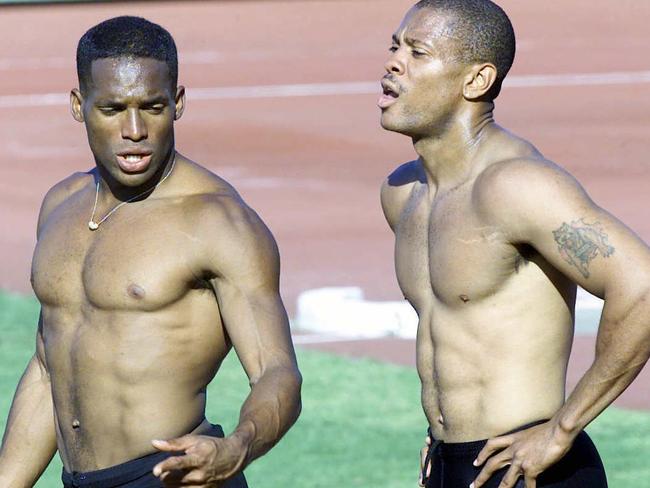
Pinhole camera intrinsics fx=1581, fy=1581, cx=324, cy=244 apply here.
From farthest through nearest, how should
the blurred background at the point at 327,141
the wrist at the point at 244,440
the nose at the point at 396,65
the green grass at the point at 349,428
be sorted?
the blurred background at the point at 327,141
the green grass at the point at 349,428
the nose at the point at 396,65
the wrist at the point at 244,440

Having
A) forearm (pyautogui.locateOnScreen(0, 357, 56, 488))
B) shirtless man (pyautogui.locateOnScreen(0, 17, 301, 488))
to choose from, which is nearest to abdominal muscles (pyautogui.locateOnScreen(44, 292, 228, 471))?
shirtless man (pyautogui.locateOnScreen(0, 17, 301, 488))

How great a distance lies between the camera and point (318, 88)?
1875 cm

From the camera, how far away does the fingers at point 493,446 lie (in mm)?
4715

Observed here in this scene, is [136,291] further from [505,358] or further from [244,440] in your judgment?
[505,358]

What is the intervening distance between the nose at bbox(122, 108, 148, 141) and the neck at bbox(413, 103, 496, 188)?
90 cm

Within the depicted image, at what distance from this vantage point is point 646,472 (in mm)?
7883

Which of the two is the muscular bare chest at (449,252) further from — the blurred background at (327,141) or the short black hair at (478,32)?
the blurred background at (327,141)

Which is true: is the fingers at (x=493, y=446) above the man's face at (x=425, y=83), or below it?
below

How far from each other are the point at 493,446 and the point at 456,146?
979 millimetres

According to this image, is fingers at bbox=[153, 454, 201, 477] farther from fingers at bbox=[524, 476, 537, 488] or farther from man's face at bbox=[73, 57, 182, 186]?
man's face at bbox=[73, 57, 182, 186]

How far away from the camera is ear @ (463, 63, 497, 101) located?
5.09 metres

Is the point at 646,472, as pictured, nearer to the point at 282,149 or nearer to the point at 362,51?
the point at 282,149

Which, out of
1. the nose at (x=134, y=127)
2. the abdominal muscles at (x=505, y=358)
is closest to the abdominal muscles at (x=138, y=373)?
the nose at (x=134, y=127)

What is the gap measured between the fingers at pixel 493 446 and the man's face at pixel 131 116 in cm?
135
